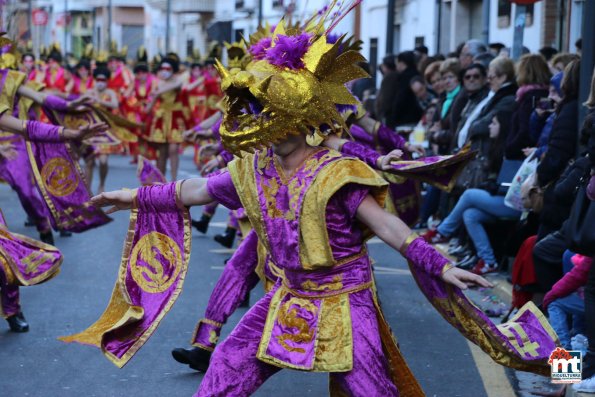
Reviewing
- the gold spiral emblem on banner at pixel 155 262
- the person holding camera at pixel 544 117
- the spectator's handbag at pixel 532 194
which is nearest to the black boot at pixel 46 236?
the person holding camera at pixel 544 117

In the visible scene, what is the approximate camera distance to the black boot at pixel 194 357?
22.5 ft

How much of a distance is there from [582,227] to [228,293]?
1911 millimetres

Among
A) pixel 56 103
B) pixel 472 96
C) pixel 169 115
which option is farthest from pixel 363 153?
pixel 169 115

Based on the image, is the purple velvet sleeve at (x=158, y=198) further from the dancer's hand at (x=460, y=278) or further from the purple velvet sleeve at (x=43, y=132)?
the purple velvet sleeve at (x=43, y=132)

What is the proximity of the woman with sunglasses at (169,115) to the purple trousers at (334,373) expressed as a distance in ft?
43.1

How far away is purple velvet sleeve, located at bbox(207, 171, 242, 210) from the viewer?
518 centimetres

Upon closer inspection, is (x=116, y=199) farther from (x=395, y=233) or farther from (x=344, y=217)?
(x=395, y=233)

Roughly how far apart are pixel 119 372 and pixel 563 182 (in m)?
2.76

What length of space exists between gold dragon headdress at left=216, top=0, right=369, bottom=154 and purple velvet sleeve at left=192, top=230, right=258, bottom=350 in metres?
2.01

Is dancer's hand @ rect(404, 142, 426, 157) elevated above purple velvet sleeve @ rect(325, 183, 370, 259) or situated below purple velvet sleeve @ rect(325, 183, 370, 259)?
above

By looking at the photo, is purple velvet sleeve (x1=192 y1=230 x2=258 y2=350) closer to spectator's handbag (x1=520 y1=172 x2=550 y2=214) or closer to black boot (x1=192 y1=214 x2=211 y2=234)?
spectator's handbag (x1=520 y1=172 x2=550 y2=214)

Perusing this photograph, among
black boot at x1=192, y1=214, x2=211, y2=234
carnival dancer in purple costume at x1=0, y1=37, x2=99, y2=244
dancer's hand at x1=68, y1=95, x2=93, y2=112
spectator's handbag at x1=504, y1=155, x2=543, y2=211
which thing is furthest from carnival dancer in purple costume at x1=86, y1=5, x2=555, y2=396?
black boot at x1=192, y1=214, x2=211, y2=234

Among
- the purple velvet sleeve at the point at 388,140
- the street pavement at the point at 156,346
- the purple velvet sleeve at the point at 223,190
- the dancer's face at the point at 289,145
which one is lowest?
the street pavement at the point at 156,346

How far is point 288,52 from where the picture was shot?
195 inches
